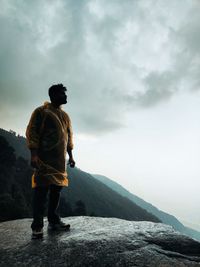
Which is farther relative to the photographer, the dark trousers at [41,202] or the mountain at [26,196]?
the mountain at [26,196]

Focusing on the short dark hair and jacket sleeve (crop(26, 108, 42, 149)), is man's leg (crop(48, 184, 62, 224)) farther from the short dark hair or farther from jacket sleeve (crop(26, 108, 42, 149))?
the short dark hair

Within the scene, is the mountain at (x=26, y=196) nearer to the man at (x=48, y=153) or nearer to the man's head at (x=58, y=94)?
the man at (x=48, y=153)

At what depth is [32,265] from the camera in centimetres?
512

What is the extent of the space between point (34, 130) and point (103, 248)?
111 inches

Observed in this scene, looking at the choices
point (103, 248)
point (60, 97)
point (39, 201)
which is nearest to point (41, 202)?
point (39, 201)

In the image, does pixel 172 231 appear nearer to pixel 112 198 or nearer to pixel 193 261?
pixel 193 261

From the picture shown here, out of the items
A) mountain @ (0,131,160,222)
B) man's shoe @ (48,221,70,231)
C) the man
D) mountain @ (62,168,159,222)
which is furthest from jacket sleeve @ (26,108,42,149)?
mountain @ (62,168,159,222)

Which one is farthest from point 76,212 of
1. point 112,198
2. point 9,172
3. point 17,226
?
point 112,198

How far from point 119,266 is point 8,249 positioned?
215cm

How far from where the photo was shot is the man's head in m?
7.25

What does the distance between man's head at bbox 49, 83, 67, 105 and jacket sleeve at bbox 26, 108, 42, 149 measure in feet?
1.66

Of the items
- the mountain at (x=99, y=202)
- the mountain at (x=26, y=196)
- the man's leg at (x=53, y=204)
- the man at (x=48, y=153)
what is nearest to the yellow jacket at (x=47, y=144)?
the man at (x=48, y=153)

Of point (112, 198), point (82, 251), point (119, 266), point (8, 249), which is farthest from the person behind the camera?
point (112, 198)

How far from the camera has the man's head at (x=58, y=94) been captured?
7254mm
